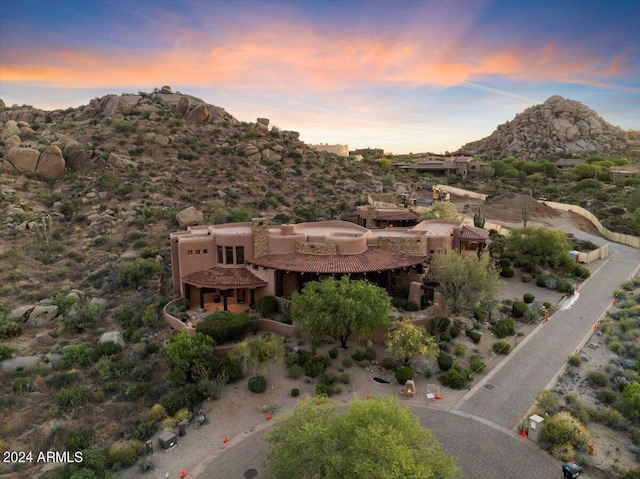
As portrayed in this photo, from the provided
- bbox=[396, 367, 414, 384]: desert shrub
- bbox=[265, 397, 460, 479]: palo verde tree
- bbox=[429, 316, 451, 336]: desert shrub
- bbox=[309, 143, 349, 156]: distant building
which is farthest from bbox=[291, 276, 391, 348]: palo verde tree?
bbox=[309, 143, 349, 156]: distant building

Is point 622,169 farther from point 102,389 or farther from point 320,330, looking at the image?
point 102,389

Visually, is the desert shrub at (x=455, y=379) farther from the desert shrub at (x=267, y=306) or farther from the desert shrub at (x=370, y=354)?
the desert shrub at (x=267, y=306)

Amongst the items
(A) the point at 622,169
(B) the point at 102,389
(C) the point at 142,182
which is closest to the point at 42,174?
(C) the point at 142,182

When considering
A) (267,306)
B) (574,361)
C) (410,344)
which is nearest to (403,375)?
(410,344)

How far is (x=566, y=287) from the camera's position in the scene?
122 feet

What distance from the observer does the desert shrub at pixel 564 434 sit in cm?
1825

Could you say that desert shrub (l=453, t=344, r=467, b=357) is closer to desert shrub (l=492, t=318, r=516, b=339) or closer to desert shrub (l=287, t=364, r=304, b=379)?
desert shrub (l=492, t=318, r=516, b=339)

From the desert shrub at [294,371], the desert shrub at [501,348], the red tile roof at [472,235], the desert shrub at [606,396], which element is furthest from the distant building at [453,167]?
the desert shrub at [294,371]

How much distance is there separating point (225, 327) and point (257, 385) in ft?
16.4

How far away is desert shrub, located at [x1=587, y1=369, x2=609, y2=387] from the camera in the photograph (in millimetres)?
23406

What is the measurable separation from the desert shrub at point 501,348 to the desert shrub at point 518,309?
5.88m

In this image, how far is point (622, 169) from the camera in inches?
3600

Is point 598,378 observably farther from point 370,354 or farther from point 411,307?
point 370,354

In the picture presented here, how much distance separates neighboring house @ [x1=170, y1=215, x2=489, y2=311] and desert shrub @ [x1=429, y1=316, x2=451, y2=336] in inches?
184
